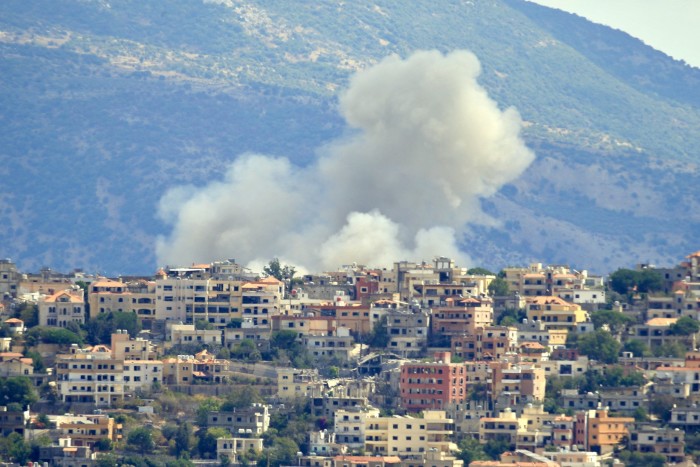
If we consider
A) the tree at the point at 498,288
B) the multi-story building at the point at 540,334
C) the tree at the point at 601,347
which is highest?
the tree at the point at 498,288

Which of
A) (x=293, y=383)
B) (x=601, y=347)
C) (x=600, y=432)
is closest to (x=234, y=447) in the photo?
(x=293, y=383)

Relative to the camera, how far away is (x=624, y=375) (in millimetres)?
106688

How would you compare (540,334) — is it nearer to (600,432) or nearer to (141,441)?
(600,432)

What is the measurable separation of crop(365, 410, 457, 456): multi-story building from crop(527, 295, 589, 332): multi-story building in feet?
44.2

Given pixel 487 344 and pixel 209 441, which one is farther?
pixel 487 344

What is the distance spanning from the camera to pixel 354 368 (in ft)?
361

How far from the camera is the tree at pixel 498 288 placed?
392 ft

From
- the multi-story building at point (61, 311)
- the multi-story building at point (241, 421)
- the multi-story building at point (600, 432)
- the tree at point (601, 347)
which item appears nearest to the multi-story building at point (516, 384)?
the tree at point (601, 347)

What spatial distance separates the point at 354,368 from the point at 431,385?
5294mm

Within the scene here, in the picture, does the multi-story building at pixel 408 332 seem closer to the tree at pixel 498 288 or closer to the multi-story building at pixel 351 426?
the tree at pixel 498 288

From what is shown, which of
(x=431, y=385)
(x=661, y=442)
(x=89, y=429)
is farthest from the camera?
(x=431, y=385)

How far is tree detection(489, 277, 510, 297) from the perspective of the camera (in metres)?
120

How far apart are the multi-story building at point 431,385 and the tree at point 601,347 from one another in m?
6.12

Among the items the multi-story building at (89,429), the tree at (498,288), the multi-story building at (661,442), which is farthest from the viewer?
the tree at (498,288)
